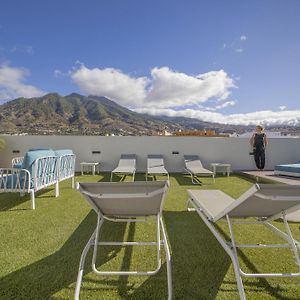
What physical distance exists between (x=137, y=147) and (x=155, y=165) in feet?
4.87

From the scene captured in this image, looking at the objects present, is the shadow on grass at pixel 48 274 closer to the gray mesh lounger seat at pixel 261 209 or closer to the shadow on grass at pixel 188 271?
the shadow on grass at pixel 188 271

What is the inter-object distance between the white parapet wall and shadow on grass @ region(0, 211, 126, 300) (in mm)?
6423

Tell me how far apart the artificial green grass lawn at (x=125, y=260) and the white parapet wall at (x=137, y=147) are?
5.30 m

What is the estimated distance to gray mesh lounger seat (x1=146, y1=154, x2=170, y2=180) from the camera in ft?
23.8

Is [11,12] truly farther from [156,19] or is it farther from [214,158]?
[214,158]

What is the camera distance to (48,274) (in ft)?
6.98

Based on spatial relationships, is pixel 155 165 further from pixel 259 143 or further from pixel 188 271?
pixel 188 271

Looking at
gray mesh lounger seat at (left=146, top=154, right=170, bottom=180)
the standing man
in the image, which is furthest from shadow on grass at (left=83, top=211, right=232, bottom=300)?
the standing man

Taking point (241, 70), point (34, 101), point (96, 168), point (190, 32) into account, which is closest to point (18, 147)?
point (96, 168)

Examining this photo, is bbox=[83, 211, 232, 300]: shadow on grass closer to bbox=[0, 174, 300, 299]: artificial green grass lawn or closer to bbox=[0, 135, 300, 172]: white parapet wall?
bbox=[0, 174, 300, 299]: artificial green grass lawn

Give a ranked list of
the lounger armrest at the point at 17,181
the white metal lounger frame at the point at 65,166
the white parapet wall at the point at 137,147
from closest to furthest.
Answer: the lounger armrest at the point at 17,181
the white metal lounger frame at the point at 65,166
the white parapet wall at the point at 137,147

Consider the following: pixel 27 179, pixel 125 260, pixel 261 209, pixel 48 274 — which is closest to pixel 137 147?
pixel 27 179

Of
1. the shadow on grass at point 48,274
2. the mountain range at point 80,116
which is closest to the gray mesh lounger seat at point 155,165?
the shadow on grass at point 48,274

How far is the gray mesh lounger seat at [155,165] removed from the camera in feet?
23.8
